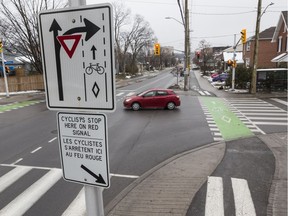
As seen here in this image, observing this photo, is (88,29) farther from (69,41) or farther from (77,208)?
(77,208)

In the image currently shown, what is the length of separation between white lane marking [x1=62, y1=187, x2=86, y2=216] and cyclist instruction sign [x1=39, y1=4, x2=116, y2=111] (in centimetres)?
379

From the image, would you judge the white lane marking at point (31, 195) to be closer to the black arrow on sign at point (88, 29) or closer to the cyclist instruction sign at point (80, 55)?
the cyclist instruction sign at point (80, 55)

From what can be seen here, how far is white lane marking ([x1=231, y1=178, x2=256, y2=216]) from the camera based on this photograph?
5.00 metres

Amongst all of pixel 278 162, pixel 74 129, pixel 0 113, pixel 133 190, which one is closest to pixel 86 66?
pixel 74 129

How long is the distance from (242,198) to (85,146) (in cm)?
469

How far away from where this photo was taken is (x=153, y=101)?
17.1 metres

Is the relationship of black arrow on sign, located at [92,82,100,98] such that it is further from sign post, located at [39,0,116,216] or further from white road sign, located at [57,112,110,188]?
white road sign, located at [57,112,110,188]

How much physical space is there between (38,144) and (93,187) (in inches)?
335

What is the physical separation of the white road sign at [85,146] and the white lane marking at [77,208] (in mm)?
3353

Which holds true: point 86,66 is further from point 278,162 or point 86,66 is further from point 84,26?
point 278,162

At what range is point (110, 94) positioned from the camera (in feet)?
6.10

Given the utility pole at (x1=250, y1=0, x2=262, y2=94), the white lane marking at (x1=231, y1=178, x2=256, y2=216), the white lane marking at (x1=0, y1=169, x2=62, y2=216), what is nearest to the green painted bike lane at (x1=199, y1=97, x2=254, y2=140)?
the white lane marking at (x1=231, y1=178, x2=256, y2=216)

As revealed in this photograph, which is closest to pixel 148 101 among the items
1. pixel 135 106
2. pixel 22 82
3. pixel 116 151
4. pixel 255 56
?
pixel 135 106

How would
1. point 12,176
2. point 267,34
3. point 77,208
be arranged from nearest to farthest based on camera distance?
point 77,208, point 12,176, point 267,34
